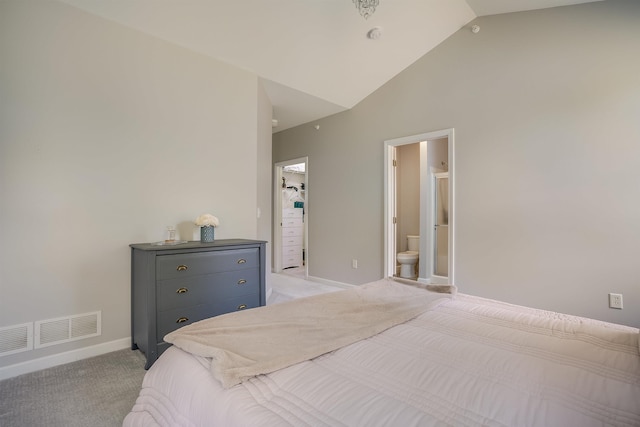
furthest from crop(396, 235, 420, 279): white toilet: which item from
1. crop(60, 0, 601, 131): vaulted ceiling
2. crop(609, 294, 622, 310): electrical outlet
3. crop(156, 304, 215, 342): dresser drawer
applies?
crop(156, 304, 215, 342): dresser drawer

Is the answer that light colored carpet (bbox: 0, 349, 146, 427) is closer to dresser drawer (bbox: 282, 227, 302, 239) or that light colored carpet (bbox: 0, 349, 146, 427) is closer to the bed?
the bed

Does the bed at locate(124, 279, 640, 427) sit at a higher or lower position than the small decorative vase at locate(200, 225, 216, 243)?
lower

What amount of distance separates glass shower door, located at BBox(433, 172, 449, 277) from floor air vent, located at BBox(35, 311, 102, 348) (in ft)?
13.8

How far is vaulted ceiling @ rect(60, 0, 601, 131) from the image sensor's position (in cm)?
244

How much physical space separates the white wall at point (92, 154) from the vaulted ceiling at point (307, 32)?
20cm

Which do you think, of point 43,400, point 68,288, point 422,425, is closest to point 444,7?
point 422,425

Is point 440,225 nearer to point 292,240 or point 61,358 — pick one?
point 292,240

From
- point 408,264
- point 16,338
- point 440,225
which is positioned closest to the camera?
point 16,338

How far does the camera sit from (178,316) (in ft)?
7.21

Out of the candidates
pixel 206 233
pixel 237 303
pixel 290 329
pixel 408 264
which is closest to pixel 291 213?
pixel 408 264

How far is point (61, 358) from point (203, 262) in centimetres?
115

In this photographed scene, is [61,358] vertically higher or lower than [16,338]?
lower

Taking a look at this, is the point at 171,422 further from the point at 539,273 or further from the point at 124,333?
the point at 539,273

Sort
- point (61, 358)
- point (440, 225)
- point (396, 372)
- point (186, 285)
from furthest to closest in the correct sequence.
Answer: point (440, 225), point (186, 285), point (61, 358), point (396, 372)
